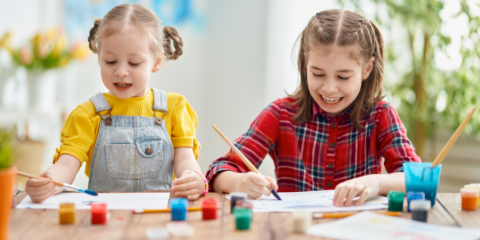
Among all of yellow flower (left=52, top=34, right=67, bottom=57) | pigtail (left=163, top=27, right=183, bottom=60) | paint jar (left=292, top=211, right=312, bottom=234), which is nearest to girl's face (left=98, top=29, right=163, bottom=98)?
pigtail (left=163, top=27, right=183, bottom=60)

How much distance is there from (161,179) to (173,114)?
0.60 ft

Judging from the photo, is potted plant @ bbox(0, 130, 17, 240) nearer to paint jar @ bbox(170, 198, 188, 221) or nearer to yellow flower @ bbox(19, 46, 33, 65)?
paint jar @ bbox(170, 198, 188, 221)

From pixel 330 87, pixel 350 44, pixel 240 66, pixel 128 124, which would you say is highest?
pixel 240 66

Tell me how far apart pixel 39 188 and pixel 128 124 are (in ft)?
1.01

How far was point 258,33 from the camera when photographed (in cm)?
310

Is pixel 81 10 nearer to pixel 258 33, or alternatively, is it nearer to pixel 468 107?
pixel 258 33

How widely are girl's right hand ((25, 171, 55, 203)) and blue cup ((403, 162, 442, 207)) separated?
751 millimetres

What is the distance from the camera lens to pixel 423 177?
3.02 feet

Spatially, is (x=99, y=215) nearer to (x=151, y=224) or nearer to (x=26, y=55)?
(x=151, y=224)

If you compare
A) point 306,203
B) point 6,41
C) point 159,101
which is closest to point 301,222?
point 306,203

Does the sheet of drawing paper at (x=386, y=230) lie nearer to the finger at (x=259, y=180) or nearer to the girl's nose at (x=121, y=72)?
the finger at (x=259, y=180)

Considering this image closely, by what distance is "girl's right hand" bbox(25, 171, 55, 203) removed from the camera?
3.04 ft

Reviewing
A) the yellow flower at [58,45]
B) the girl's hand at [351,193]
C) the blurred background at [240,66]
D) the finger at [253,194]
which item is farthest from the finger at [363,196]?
the yellow flower at [58,45]

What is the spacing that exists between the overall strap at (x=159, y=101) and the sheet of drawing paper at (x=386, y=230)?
61 cm
